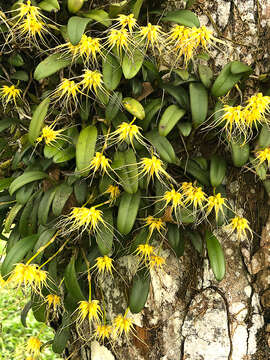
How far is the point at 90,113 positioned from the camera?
1161mm

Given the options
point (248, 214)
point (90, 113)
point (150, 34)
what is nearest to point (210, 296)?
point (248, 214)

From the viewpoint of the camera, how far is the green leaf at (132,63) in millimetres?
1027

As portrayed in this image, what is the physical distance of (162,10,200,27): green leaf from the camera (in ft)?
3.46

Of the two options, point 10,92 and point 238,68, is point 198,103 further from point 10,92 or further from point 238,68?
point 10,92

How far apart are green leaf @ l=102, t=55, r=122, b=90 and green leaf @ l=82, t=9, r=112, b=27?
0.28ft

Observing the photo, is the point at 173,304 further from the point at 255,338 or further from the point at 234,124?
the point at 234,124

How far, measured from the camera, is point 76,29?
1002mm

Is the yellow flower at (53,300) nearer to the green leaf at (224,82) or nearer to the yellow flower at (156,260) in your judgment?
the yellow flower at (156,260)

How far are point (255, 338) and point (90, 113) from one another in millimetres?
757

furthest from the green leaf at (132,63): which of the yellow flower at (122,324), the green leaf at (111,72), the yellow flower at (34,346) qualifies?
the yellow flower at (34,346)

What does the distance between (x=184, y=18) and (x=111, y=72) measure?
23 centimetres

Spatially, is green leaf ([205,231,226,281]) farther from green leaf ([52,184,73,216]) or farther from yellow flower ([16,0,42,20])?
yellow flower ([16,0,42,20])

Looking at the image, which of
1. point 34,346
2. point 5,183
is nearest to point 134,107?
point 5,183

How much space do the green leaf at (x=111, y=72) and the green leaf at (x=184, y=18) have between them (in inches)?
6.9
